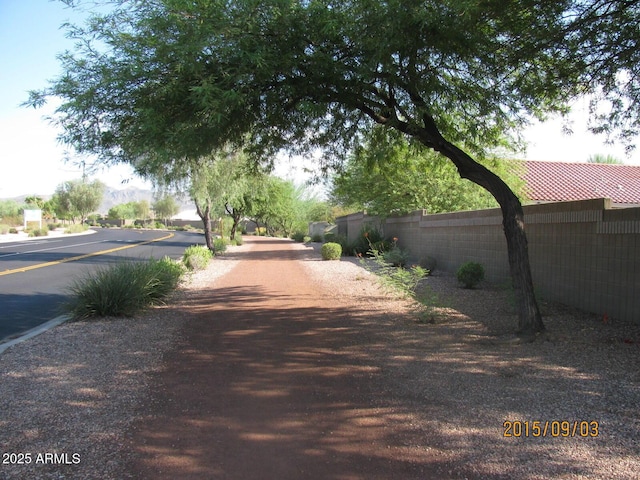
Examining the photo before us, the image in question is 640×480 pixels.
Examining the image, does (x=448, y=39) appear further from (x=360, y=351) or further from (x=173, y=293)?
(x=173, y=293)

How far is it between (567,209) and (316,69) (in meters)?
5.84

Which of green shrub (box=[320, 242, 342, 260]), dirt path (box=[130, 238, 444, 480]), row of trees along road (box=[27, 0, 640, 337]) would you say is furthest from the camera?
green shrub (box=[320, 242, 342, 260])

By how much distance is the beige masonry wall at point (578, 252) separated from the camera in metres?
8.62

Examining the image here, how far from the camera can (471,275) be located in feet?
43.6

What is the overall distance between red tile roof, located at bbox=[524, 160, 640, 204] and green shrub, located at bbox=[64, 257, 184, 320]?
54.7 feet

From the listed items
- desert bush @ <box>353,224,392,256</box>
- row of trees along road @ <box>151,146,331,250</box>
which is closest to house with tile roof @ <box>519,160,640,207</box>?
desert bush @ <box>353,224,392,256</box>

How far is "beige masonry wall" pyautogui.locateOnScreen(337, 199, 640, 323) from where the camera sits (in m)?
8.62

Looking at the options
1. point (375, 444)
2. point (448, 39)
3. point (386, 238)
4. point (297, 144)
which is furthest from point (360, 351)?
point (386, 238)

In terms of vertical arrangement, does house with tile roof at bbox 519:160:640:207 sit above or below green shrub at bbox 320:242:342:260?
above

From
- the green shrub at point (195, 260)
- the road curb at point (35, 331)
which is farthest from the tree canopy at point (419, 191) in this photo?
the road curb at point (35, 331)

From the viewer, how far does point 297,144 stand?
37.3ft
